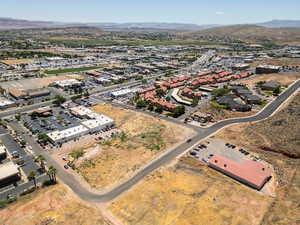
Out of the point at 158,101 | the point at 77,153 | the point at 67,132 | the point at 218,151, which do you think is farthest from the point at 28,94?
the point at 218,151

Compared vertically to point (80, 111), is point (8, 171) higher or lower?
lower

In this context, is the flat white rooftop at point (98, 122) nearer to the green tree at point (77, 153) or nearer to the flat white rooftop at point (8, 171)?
the green tree at point (77, 153)

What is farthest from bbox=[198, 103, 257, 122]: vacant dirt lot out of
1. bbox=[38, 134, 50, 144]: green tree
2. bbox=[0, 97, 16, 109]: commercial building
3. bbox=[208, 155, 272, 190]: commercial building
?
bbox=[0, 97, 16, 109]: commercial building

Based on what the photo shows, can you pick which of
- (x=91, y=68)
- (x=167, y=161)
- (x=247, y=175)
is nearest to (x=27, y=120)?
(x=167, y=161)

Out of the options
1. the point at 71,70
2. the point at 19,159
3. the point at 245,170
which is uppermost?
the point at 71,70

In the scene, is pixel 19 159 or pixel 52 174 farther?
pixel 19 159

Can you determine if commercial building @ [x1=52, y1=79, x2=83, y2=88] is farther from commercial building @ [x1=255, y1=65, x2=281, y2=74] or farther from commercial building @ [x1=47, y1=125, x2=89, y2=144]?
commercial building @ [x1=255, y1=65, x2=281, y2=74]

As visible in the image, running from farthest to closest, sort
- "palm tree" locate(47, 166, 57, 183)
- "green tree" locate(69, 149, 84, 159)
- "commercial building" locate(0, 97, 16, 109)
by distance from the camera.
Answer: "commercial building" locate(0, 97, 16, 109) < "green tree" locate(69, 149, 84, 159) < "palm tree" locate(47, 166, 57, 183)

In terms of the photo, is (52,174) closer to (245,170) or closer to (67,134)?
(67,134)

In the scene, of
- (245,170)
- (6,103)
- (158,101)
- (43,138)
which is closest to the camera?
(245,170)
